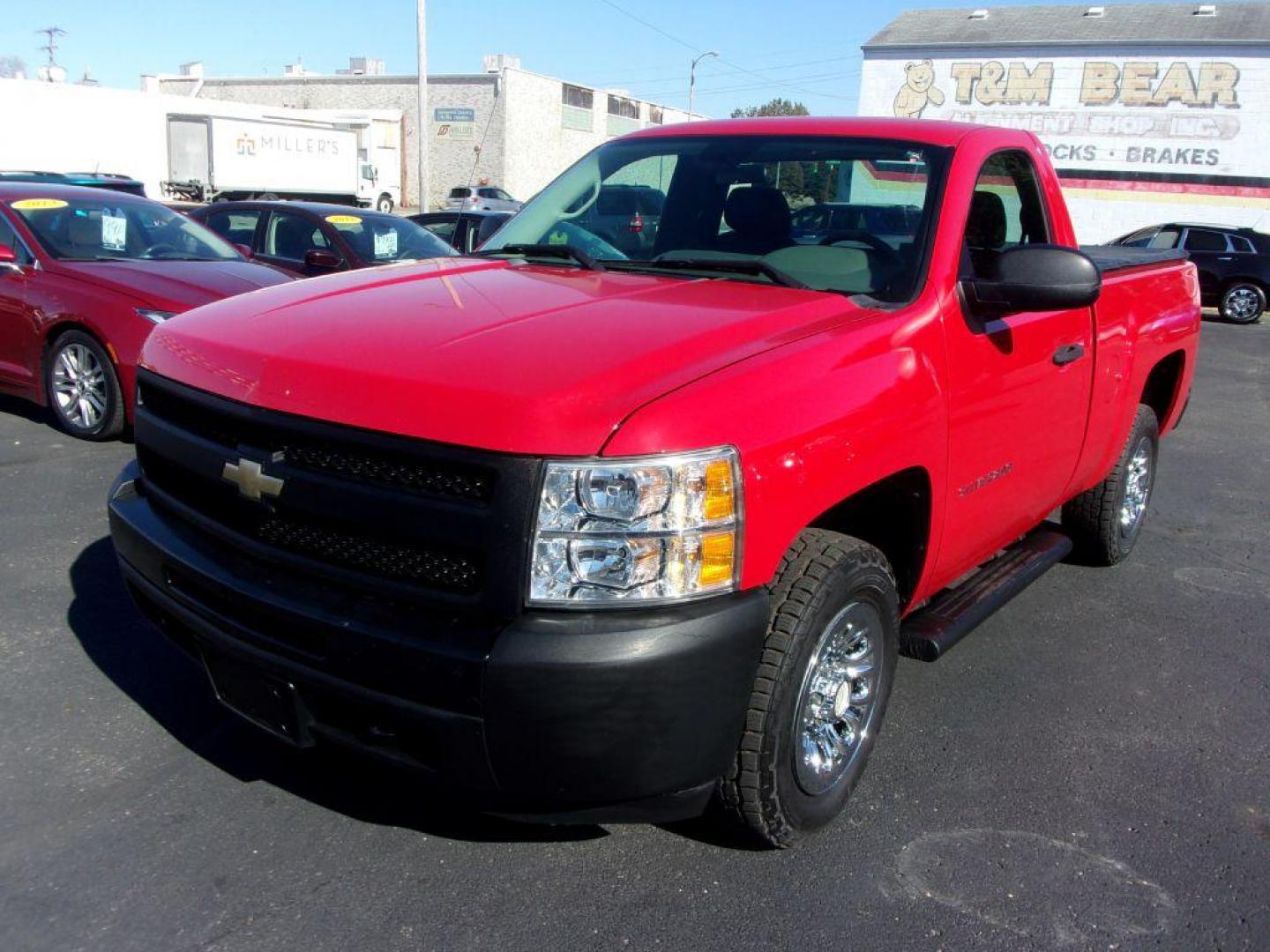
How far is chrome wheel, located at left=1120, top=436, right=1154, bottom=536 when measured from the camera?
530 cm

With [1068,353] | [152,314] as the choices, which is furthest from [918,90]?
[1068,353]

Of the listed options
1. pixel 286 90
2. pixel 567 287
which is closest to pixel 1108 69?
pixel 567 287

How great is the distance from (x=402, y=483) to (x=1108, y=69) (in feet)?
107

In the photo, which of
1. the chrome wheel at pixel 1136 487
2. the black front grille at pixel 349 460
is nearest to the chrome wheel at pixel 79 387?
the black front grille at pixel 349 460

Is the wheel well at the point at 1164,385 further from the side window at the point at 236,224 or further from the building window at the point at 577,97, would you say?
the building window at the point at 577,97

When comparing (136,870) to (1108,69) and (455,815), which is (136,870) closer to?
(455,815)

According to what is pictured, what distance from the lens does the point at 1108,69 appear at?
97.7 feet

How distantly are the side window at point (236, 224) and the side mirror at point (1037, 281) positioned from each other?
844 centimetres

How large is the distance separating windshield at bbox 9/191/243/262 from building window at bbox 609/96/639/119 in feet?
190

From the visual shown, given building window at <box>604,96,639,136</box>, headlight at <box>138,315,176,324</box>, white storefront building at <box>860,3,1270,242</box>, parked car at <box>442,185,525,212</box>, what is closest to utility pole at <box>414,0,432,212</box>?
parked car at <box>442,185,525,212</box>

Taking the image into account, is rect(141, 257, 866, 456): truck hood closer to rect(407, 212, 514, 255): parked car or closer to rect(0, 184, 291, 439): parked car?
rect(0, 184, 291, 439): parked car

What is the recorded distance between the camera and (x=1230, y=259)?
18938mm

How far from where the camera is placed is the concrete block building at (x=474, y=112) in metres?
52.8

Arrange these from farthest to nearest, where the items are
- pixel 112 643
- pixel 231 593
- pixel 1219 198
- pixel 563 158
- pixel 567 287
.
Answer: pixel 563 158
pixel 1219 198
pixel 112 643
pixel 567 287
pixel 231 593
